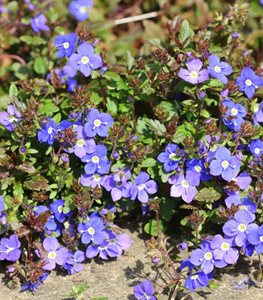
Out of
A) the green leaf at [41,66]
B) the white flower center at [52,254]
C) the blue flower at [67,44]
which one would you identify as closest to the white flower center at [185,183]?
the white flower center at [52,254]

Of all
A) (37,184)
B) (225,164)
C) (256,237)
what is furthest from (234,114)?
(37,184)

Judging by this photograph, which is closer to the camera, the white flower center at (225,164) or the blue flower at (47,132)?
the white flower center at (225,164)

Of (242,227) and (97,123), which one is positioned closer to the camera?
(242,227)

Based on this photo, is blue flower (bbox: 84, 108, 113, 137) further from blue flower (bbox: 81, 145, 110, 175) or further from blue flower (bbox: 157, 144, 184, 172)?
blue flower (bbox: 157, 144, 184, 172)

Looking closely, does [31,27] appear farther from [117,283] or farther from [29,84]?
[117,283]

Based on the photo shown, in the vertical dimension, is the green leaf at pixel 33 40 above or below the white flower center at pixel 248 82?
above

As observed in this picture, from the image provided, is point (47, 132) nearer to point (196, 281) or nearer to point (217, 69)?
point (217, 69)

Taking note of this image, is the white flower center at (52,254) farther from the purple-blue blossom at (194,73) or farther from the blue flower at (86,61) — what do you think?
the purple-blue blossom at (194,73)
